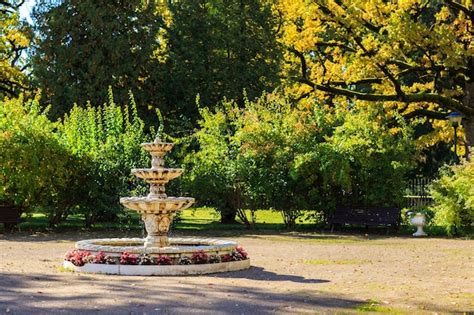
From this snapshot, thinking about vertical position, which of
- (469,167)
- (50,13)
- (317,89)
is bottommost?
(469,167)

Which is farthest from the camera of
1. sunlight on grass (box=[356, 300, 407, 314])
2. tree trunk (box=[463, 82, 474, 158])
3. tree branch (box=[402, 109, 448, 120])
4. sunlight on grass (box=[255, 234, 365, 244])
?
tree branch (box=[402, 109, 448, 120])

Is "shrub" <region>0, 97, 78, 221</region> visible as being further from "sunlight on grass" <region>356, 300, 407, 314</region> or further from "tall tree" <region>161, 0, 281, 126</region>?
"sunlight on grass" <region>356, 300, 407, 314</region>

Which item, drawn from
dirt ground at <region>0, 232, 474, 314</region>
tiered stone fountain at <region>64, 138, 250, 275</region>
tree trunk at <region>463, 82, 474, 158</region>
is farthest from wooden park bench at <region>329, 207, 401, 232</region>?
tiered stone fountain at <region>64, 138, 250, 275</region>

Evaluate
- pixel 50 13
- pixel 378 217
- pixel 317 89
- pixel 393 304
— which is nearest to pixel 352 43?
pixel 317 89

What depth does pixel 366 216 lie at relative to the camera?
24781mm

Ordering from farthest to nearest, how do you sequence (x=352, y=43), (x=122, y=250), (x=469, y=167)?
(x=352, y=43)
(x=469, y=167)
(x=122, y=250)

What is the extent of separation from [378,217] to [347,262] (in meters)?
9.57

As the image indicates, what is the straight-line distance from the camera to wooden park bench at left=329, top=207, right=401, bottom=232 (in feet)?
80.2

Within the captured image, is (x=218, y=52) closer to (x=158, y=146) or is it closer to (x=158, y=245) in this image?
(x=158, y=146)

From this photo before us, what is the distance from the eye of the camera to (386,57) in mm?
27062

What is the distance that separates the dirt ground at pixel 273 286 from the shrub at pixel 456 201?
14.6ft

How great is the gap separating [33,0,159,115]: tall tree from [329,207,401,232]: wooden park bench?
11.9 metres

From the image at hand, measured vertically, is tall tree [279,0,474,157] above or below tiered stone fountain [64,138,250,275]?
above

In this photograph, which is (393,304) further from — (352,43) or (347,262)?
(352,43)
